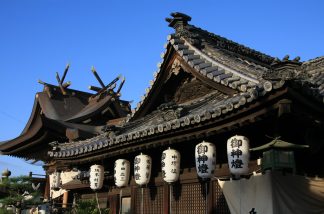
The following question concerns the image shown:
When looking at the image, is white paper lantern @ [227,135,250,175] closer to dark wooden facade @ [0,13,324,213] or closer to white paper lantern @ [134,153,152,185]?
dark wooden facade @ [0,13,324,213]

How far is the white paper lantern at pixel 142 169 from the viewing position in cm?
1159

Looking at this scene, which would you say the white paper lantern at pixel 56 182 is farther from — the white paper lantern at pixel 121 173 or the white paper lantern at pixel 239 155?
the white paper lantern at pixel 239 155

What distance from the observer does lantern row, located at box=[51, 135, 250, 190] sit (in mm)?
8844

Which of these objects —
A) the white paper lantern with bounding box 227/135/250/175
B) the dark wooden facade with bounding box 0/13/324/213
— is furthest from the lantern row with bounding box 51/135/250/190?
the dark wooden facade with bounding box 0/13/324/213

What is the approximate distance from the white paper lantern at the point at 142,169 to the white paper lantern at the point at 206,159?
2.32 m

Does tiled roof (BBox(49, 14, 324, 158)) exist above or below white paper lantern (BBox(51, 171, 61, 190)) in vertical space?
above

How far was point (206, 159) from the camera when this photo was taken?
31.5ft

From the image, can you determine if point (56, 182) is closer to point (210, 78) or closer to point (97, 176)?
point (97, 176)

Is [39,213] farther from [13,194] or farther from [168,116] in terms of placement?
[168,116]

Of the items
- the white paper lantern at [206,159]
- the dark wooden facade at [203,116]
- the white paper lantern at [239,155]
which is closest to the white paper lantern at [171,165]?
the dark wooden facade at [203,116]

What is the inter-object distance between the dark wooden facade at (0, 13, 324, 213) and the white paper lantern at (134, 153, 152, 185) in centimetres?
30

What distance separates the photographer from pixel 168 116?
11.1 meters

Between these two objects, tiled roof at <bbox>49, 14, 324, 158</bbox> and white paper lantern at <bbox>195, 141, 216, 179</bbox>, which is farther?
white paper lantern at <bbox>195, 141, 216, 179</bbox>

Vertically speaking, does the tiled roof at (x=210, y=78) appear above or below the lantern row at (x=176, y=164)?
above
